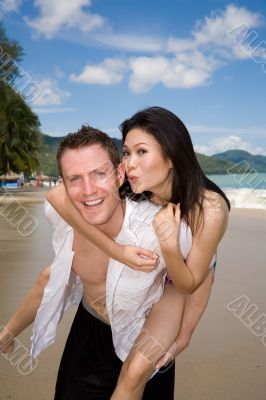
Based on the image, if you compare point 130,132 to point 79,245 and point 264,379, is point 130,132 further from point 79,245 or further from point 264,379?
point 264,379

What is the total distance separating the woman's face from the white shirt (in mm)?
225

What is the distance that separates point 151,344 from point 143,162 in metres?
1.04

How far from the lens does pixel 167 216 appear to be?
7.80ft

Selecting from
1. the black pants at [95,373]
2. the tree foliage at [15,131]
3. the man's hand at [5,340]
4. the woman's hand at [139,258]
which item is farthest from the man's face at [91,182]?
the tree foliage at [15,131]

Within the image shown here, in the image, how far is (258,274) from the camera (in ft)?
23.7

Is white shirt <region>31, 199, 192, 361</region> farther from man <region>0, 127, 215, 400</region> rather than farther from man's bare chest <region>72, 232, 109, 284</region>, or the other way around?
man's bare chest <region>72, 232, 109, 284</region>

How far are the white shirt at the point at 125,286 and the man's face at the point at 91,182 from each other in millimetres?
130

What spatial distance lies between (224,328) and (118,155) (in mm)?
2904

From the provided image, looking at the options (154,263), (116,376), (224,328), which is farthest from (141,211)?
(224,328)

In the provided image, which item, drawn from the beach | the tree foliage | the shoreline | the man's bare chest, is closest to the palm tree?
the tree foliage

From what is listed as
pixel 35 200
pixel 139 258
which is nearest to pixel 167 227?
pixel 139 258

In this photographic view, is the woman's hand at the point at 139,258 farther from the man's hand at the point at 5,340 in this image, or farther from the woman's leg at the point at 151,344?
the man's hand at the point at 5,340

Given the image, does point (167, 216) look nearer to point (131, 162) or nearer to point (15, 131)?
point (131, 162)

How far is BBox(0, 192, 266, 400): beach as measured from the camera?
11.5 ft
